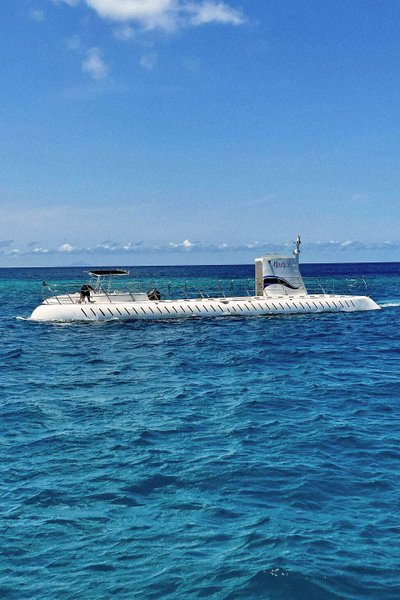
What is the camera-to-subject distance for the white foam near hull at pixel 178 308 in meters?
46.1

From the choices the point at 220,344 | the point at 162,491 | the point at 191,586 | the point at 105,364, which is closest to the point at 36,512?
the point at 162,491

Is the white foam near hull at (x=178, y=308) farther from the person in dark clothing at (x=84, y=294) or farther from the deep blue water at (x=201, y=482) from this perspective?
the deep blue water at (x=201, y=482)

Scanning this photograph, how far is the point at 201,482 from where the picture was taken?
42.2 ft

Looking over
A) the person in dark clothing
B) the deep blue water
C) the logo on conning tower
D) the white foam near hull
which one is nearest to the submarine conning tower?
the logo on conning tower

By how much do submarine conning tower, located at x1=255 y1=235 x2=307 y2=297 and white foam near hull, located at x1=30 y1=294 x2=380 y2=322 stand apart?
52.7 inches

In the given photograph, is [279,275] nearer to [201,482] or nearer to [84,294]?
[84,294]

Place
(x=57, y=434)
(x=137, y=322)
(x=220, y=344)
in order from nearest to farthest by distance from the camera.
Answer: (x=57, y=434) → (x=220, y=344) → (x=137, y=322)

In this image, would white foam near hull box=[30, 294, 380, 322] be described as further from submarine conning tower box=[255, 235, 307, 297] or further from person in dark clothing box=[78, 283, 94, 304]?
submarine conning tower box=[255, 235, 307, 297]

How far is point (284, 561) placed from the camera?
955cm

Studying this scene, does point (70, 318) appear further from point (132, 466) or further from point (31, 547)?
point (31, 547)

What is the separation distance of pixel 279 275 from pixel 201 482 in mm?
39191

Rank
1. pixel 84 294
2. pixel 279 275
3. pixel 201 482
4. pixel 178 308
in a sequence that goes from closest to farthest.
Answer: pixel 201 482, pixel 178 308, pixel 84 294, pixel 279 275

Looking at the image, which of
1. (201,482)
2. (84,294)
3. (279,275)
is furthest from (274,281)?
(201,482)

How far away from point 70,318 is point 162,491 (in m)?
34.8
